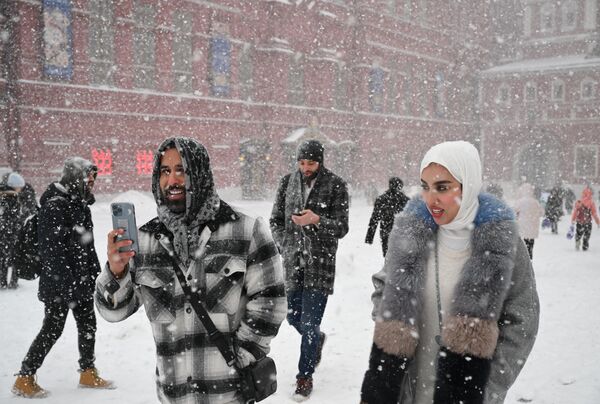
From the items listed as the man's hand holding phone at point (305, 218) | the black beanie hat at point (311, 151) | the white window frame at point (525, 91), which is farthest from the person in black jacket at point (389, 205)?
the white window frame at point (525, 91)

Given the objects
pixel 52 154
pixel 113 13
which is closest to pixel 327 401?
pixel 52 154

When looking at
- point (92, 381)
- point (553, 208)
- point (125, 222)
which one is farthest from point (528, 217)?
point (125, 222)

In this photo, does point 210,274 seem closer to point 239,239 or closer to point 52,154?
point 239,239

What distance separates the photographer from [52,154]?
19.2m

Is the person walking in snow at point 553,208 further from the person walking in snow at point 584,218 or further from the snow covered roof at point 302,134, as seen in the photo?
the snow covered roof at point 302,134

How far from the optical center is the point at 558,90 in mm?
37594

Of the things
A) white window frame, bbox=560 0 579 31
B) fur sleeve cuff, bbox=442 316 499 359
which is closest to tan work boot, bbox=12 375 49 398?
fur sleeve cuff, bbox=442 316 499 359

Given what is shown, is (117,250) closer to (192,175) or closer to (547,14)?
(192,175)

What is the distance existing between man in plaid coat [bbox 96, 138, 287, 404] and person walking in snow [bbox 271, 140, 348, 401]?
199cm

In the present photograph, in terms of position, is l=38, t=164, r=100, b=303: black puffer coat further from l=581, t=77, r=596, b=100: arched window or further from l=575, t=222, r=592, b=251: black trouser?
l=581, t=77, r=596, b=100: arched window

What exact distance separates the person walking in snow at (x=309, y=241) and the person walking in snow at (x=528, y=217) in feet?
23.6

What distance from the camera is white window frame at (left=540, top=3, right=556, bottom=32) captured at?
4172cm

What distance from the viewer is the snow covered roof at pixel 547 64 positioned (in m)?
36.1

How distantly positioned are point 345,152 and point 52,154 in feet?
53.1
